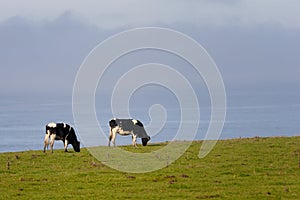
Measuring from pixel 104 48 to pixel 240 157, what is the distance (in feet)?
38.1

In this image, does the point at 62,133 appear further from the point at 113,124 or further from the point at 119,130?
the point at 119,130

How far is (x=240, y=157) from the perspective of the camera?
27547 millimetres

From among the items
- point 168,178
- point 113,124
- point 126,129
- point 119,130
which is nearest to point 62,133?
point 113,124

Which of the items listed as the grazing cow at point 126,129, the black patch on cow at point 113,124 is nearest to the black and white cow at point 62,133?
the grazing cow at point 126,129

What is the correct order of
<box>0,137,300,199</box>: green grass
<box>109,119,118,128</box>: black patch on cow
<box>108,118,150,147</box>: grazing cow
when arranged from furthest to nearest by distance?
<box>109,119,118,128</box>: black patch on cow
<box>108,118,150,147</box>: grazing cow
<box>0,137,300,199</box>: green grass

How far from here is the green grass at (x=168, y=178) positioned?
18.7 meters

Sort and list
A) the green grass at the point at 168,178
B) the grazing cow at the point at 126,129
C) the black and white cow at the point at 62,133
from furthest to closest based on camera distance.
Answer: the grazing cow at the point at 126,129
the black and white cow at the point at 62,133
the green grass at the point at 168,178

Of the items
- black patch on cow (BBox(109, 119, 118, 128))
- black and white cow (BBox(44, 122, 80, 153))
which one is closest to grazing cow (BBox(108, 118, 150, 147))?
black patch on cow (BBox(109, 119, 118, 128))

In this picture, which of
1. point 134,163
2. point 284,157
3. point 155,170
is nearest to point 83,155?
point 134,163

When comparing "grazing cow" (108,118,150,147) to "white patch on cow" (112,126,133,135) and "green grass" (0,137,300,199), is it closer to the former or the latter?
"white patch on cow" (112,126,133,135)

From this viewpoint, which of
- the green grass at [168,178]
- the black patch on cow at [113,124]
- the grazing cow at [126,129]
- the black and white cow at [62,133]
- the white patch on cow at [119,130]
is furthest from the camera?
the black patch on cow at [113,124]

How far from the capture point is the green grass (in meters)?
18.7

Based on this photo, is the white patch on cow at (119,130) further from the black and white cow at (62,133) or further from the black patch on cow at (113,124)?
the black and white cow at (62,133)

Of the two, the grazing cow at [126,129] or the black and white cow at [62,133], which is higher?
the grazing cow at [126,129]
